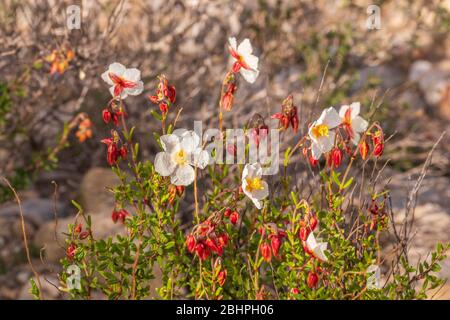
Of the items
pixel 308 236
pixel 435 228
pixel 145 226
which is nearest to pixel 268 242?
pixel 308 236

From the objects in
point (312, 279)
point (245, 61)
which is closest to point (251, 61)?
point (245, 61)

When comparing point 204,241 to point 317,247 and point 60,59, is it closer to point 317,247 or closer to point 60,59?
point 317,247

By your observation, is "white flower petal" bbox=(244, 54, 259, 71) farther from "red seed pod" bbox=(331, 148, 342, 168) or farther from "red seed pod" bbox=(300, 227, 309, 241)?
"red seed pod" bbox=(300, 227, 309, 241)

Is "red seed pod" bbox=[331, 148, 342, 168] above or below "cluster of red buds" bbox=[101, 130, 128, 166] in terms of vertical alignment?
below

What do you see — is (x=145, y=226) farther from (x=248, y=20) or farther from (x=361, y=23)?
(x=361, y=23)

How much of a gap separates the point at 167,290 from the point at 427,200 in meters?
3.06

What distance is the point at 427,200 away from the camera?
540 cm

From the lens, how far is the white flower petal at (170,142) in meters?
2.63

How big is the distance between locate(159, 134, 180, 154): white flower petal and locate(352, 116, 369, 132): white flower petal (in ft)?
2.19

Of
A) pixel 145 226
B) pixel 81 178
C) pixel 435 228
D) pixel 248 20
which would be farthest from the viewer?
pixel 248 20

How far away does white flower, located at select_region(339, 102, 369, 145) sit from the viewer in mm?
2781

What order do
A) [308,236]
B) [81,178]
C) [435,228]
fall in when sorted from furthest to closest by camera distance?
1. [81,178]
2. [435,228]
3. [308,236]

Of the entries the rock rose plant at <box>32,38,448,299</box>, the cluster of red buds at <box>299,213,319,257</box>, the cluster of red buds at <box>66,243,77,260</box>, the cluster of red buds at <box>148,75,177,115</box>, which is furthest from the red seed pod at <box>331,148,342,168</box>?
the cluster of red buds at <box>66,243,77,260</box>
